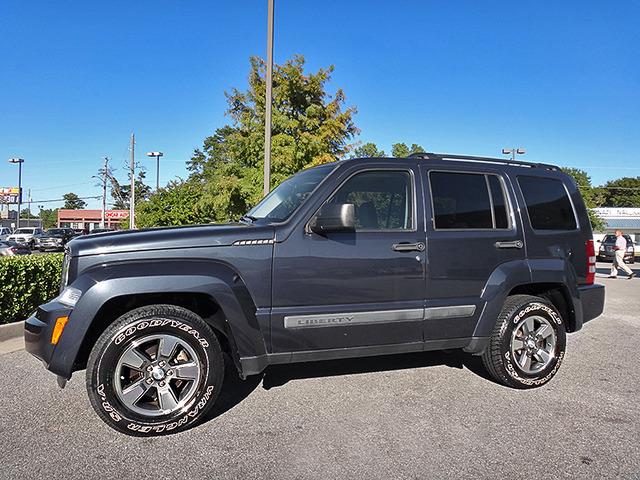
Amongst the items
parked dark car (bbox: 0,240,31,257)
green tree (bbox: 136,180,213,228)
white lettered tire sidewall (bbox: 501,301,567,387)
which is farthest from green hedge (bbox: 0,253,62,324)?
green tree (bbox: 136,180,213,228)

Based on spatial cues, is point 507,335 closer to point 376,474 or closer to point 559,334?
point 559,334

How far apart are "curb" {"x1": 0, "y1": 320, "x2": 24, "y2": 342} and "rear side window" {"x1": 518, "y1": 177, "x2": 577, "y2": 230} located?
5925mm

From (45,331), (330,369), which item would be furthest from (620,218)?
(45,331)

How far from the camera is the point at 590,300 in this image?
14.8ft

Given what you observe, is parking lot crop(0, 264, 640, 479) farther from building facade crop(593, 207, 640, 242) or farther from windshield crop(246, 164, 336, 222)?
building facade crop(593, 207, 640, 242)

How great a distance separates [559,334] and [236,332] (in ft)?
9.85

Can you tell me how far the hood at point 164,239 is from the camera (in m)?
3.18

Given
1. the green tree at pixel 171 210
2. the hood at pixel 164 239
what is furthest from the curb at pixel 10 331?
the green tree at pixel 171 210

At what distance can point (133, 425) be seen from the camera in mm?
3068

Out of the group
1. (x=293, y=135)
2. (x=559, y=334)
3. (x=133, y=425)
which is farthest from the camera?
(x=293, y=135)

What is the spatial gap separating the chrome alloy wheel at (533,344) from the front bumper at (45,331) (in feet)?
11.9

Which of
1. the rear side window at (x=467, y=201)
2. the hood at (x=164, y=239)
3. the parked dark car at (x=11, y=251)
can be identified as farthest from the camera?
the parked dark car at (x=11, y=251)

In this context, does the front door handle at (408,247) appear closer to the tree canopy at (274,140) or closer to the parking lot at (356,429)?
the parking lot at (356,429)

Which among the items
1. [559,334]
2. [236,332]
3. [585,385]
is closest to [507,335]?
[559,334]
